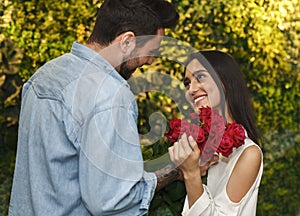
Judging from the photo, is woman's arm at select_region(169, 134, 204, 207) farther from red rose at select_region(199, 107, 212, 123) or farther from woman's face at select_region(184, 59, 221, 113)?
woman's face at select_region(184, 59, 221, 113)

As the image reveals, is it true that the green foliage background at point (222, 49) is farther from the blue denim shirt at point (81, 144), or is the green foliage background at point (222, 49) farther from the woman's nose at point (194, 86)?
the blue denim shirt at point (81, 144)

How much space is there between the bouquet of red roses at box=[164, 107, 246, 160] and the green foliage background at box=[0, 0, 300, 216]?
228 centimetres

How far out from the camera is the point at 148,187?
2.14m

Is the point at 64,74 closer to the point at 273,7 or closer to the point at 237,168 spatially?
the point at 237,168

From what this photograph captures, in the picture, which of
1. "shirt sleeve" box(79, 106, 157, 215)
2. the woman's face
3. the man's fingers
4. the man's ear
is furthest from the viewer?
the woman's face

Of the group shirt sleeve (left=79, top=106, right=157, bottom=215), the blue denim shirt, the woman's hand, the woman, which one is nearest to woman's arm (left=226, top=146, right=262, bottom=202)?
the woman

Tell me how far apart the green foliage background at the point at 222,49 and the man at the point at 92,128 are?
2481 millimetres

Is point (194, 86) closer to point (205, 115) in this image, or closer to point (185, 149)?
point (205, 115)

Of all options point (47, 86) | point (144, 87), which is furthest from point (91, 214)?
point (144, 87)

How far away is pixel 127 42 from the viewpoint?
7.33 feet

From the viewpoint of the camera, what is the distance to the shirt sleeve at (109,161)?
6.59ft

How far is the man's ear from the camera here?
222 centimetres

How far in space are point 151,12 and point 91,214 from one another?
741 mm

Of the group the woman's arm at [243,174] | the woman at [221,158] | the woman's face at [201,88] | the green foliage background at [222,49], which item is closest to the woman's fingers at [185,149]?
the woman at [221,158]
